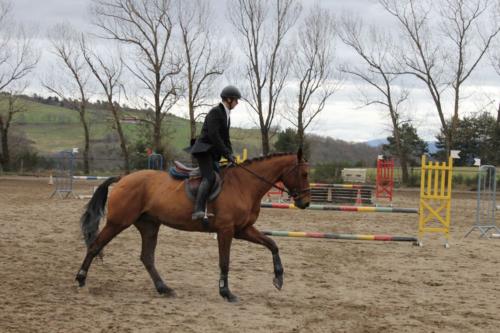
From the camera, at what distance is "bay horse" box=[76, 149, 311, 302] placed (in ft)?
21.7

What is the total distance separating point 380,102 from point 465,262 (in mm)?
27152

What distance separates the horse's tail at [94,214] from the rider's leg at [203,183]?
1.37 m

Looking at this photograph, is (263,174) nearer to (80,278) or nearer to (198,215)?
(198,215)

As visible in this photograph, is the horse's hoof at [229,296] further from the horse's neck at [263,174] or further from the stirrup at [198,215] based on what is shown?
the horse's neck at [263,174]

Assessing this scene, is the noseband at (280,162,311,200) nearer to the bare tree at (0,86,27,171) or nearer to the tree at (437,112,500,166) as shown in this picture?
the tree at (437,112,500,166)

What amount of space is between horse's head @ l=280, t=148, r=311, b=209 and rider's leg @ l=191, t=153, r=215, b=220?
957mm

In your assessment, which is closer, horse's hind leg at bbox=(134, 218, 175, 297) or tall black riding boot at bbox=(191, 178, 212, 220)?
tall black riding boot at bbox=(191, 178, 212, 220)

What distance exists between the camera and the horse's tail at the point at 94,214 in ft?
23.9

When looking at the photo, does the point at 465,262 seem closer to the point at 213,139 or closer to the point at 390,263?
the point at 390,263

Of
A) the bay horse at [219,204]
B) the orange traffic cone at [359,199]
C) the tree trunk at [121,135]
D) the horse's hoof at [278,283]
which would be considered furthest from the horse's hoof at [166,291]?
the tree trunk at [121,135]

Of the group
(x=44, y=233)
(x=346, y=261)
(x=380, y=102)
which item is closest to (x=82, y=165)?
(x=380, y=102)

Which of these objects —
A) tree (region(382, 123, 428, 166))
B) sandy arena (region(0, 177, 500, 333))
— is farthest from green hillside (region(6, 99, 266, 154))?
sandy arena (region(0, 177, 500, 333))

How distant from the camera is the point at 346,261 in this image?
9344 millimetres

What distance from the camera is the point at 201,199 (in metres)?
6.52
